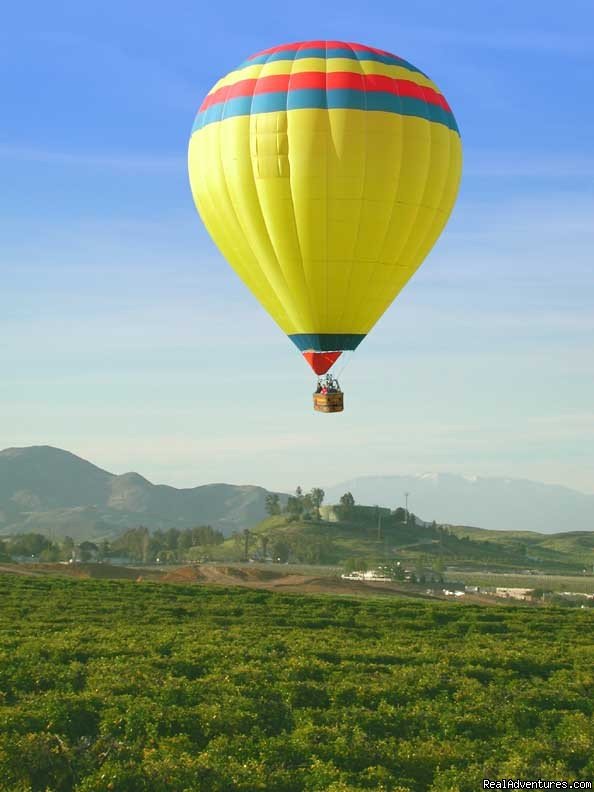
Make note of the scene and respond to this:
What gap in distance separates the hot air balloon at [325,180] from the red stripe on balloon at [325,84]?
0.06 meters

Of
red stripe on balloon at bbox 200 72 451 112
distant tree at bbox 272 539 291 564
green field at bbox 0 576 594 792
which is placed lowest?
green field at bbox 0 576 594 792

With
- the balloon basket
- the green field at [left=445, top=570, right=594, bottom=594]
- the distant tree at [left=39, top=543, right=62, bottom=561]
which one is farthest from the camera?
the distant tree at [left=39, top=543, right=62, bottom=561]

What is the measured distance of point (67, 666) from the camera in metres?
35.6

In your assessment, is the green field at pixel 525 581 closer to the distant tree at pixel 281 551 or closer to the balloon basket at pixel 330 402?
the distant tree at pixel 281 551

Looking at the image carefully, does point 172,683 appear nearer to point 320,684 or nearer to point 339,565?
point 320,684

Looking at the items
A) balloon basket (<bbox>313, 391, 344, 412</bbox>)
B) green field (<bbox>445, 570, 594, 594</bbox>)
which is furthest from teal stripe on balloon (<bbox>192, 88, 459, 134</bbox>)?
green field (<bbox>445, 570, 594, 594</bbox>)

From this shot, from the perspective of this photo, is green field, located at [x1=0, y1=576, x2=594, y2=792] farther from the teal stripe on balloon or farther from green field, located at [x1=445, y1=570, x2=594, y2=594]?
green field, located at [x1=445, y1=570, x2=594, y2=594]

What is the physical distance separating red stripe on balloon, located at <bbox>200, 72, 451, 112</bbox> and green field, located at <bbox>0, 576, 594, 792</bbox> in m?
22.9

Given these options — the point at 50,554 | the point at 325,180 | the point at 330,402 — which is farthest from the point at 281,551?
the point at 325,180

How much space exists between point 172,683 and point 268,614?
25313mm

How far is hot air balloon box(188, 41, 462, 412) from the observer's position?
44.4 metres

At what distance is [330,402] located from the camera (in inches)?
1833

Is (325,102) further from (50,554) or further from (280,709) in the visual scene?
(50,554)

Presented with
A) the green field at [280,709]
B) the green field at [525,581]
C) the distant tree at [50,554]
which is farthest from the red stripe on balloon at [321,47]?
the distant tree at [50,554]
